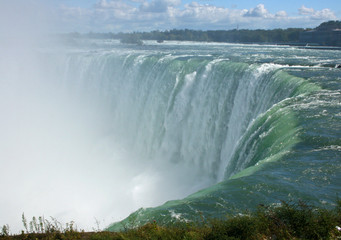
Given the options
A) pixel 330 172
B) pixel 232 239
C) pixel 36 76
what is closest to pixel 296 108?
pixel 330 172

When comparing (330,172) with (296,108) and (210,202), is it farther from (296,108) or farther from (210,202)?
(296,108)

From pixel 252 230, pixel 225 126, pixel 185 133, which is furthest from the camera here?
pixel 185 133

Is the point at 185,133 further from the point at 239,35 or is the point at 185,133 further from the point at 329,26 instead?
the point at 239,35

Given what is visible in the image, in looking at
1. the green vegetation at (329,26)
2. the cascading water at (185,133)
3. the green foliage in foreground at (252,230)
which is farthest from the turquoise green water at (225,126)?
the green vegetation at (329,26)

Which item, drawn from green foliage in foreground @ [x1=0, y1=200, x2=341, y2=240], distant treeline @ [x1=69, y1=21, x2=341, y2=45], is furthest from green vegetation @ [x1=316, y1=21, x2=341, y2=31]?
green foliage in foreground @ [x1=0, y1=200, x2=341, y2=240]

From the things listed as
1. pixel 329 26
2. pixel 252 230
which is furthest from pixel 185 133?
pixel 329 26
